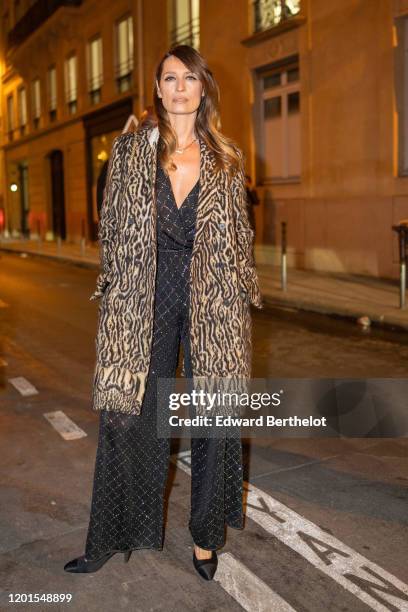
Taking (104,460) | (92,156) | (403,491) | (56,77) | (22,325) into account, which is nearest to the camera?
(104,460)

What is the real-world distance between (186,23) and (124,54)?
429cm

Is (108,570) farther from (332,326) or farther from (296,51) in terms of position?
(296,51)

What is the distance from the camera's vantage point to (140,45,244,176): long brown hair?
2873 millimetres

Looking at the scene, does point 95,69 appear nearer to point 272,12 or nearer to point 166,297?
point 272,12

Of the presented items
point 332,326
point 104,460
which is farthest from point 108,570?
point 332,326

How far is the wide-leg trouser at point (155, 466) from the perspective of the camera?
2939 mm

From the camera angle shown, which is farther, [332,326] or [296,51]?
[296,51]

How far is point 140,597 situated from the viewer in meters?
2.80

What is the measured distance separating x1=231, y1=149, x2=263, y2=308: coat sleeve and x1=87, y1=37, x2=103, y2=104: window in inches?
941

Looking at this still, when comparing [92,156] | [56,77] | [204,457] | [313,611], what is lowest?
[313,611]

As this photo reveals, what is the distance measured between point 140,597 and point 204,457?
0.60m

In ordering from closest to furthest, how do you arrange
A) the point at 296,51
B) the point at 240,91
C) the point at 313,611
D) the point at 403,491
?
the point at 313,611 → the point at 403,491 → the point at 296,51 → the point at 240,91

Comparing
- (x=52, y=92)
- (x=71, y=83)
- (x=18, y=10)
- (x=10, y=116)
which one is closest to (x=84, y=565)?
(x=71, y=83)

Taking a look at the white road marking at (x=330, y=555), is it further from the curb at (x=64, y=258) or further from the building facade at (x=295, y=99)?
the curb at (x=64, y=258)
